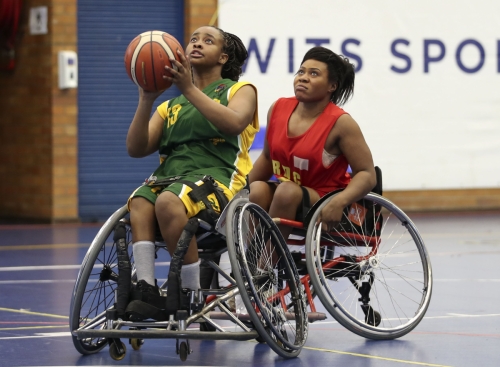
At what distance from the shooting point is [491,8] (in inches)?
601

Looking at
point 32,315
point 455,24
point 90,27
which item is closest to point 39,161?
point 90,27

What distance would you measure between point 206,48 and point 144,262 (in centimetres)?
120

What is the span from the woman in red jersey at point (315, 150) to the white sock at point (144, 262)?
0.91 meters

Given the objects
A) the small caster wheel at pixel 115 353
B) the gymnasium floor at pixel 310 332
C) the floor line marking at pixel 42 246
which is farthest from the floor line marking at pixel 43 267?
the small caster wheel at pixel 115 353

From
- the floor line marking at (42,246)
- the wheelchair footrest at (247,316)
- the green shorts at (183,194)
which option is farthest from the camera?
the floor line marking at (42,246)

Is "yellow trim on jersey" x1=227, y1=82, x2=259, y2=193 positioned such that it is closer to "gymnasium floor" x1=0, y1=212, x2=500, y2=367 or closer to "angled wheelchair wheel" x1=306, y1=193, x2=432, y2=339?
"angled wheelchair wheel" x1=306, y1=193, x2=432, y2=339

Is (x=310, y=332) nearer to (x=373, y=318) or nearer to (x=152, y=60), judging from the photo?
(x=373, y=318)

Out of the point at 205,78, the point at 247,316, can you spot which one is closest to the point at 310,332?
the point at 247,316

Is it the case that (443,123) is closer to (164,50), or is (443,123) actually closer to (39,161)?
(39,161)

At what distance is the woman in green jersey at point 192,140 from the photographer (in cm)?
523

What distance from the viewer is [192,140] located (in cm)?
568

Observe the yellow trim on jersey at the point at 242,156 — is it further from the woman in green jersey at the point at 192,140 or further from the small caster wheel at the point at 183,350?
the small caster wheel at the point at 183,350

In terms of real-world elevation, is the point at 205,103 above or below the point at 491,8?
below

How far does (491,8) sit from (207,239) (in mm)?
10648
